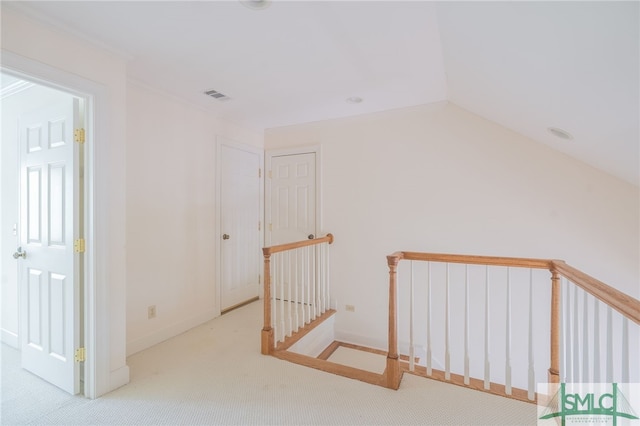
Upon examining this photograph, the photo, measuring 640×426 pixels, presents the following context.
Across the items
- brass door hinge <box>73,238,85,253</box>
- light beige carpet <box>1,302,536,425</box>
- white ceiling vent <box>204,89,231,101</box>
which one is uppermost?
white ceiling vent <box>204,89,231,101</box>

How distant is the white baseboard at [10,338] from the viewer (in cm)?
257

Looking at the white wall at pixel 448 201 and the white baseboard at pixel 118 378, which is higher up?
the white wall at pixel 448 201

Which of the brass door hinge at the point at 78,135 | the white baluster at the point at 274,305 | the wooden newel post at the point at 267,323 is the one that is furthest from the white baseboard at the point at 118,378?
the brass door hinge at the point at 78,135

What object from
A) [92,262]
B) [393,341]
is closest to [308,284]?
[393,341]

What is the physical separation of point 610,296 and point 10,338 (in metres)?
4.35

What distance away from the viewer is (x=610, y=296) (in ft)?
3.46

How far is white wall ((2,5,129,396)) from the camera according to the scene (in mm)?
1754

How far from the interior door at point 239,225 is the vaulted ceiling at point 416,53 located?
1051 mm

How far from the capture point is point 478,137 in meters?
2.85

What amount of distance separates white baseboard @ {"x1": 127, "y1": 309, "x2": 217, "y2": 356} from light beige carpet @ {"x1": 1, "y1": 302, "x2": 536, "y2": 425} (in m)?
0.12

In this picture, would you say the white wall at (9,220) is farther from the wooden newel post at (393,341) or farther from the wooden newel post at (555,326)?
the wooden newel post at (555,326)

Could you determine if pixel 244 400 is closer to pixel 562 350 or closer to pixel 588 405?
pixel 588 405

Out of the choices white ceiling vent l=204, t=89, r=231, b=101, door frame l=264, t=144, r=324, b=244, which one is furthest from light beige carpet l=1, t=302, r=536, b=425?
white ceiling vent l=204, t=89, r=231, b=101

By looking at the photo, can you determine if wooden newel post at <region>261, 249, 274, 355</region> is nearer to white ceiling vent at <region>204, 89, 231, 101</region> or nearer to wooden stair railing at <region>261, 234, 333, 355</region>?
wooden stair railing at <region>261, 234, 333, 355</region>
